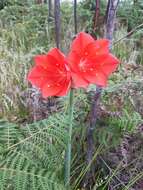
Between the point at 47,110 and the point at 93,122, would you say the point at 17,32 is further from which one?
the point at 93,122

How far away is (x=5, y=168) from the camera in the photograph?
211cm

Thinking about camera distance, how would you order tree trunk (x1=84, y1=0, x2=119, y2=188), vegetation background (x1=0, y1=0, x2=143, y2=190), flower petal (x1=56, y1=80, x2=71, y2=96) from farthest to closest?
1. tree trunk (x1=84, y1=0, x2=119, y2=188)
2. vegetation background (x1=0, y1=0, x2=143, y2=190)
3. flower petal (x1=56, y1=80, x2=71, y2=96)

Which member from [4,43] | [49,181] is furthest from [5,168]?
[4,43]

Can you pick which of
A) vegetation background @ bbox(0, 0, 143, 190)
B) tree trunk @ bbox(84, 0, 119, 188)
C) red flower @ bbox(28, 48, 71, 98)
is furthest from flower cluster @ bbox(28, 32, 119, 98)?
tree trunk @ bbox(84, 0, 119, 188)

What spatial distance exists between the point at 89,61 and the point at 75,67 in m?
0.10

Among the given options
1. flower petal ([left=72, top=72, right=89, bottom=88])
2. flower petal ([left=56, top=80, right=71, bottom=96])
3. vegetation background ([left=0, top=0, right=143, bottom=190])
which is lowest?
vegetation background ([left=0, top=0, right=143, bottom=190])

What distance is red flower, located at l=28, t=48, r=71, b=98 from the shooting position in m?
1.93

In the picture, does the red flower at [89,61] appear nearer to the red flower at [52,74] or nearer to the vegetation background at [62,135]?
the red flower at [52,74]

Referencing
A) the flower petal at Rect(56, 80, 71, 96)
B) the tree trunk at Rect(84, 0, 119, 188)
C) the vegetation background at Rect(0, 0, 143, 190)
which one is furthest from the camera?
the tree trunk at Rect(84, 0, 119, 188)

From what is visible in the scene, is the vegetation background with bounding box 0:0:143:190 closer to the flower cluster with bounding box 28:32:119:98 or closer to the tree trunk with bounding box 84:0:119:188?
the tree trunk with bounding box 84:0:119:188

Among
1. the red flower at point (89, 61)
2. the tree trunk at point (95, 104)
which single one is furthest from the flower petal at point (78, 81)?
the tree trunk at point (95, 104)

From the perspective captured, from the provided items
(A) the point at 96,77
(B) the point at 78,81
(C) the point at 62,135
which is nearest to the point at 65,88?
(B) the point at 78,81

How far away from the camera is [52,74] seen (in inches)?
79.1

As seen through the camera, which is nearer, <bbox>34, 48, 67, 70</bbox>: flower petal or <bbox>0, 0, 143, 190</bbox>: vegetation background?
<bbox>34, 48, 67, 70</bbox>: flower petal
